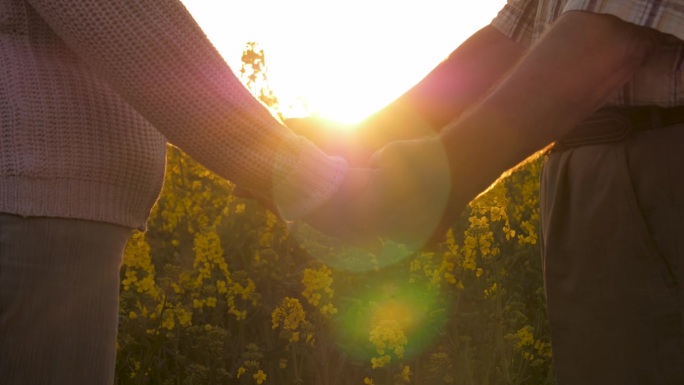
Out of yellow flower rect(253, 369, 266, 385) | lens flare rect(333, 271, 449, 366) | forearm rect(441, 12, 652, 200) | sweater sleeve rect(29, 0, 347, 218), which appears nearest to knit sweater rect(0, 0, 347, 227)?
sweater sleeve rect(29, 0, 347, 218)

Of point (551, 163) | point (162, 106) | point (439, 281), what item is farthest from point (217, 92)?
point (439, 281)

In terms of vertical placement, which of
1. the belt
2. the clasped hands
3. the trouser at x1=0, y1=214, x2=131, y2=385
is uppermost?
the belt

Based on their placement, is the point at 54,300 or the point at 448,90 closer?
the point at 54,300

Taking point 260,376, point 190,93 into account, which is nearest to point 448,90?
point 190,93

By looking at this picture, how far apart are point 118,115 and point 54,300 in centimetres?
34

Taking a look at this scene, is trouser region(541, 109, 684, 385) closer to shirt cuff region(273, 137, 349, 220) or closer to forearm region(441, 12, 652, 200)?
forearm region(441, 12, 652, 200)

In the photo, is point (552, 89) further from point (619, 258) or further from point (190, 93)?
point (190, 93)

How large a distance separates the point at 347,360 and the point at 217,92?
2.57 meters

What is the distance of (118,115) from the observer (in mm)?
1785

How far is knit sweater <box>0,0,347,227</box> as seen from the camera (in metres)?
1.61

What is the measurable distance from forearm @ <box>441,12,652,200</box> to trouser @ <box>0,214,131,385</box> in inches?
25.7

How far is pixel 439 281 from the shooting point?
4.47 meters

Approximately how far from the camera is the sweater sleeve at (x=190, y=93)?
1596mm

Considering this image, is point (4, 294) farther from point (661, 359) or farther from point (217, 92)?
point (661, 359)
